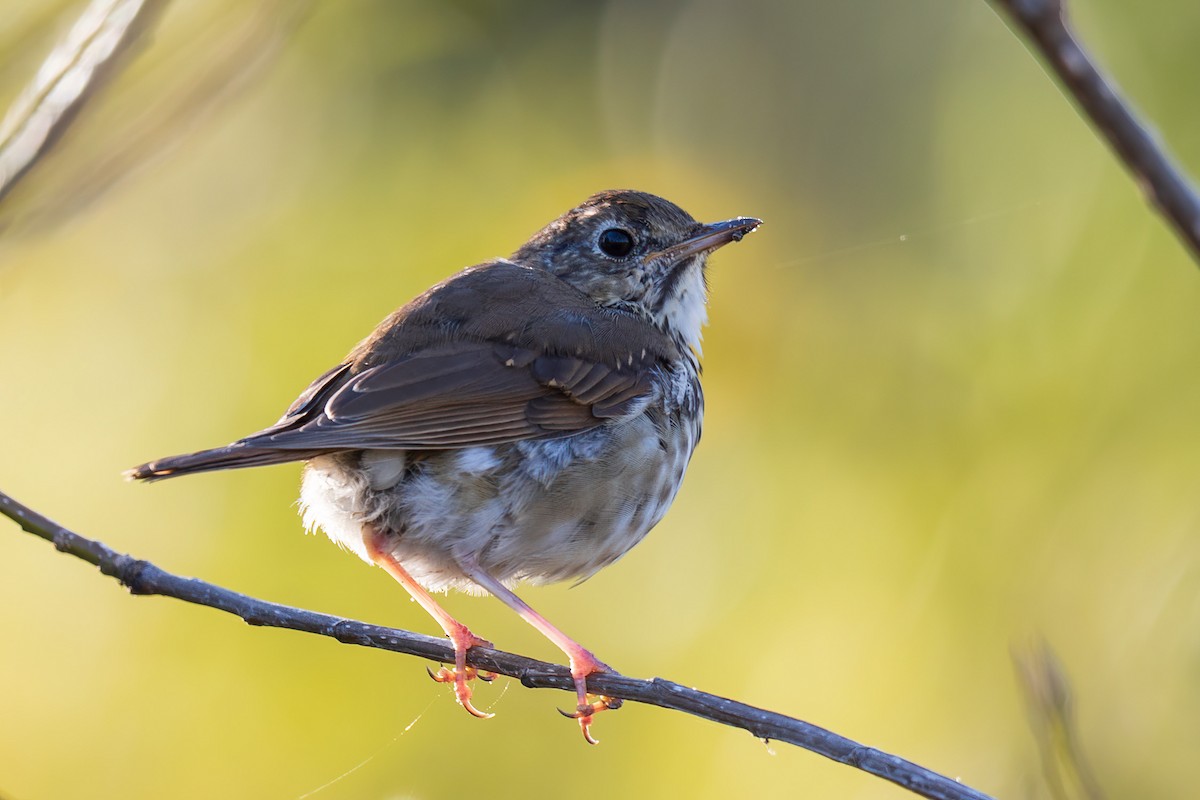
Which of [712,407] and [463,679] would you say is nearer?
[463,679]

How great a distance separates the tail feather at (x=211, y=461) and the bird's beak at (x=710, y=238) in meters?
1.93

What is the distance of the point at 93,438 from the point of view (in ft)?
16.5

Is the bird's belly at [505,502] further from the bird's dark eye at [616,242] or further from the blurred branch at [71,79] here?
the blurred branch at [71,79]

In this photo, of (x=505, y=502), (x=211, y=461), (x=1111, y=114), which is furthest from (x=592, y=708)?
(x=1111, y=114)

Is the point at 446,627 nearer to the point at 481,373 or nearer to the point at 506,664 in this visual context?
the point at 506,664

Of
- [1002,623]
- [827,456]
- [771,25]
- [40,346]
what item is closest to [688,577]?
[827,456]

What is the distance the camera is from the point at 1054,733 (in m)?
2.66

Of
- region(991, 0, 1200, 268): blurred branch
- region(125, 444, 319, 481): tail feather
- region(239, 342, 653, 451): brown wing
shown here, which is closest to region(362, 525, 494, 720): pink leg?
region(239, 342, 653, 451): brown wing

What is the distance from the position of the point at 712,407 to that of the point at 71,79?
3399 millimetres

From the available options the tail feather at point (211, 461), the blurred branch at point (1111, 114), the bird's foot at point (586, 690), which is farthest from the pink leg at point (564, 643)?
the blurred branch at point (1111, 114)

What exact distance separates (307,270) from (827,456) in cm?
229

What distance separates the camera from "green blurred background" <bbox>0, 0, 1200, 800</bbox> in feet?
14.5

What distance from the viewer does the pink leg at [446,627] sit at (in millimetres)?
3680

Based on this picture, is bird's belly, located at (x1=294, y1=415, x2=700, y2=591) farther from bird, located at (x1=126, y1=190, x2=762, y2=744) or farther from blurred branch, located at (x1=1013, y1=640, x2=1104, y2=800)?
blurred branch, located at (x1=1013, y1=640, x2=1104, y2=800)
